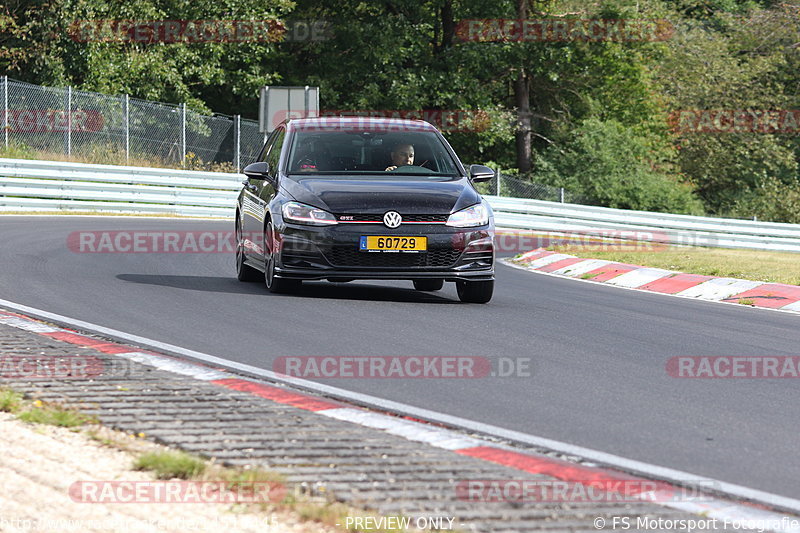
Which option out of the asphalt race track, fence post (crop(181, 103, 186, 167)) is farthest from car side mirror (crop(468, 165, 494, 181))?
fence post (crop(181, 103, 186, 167))

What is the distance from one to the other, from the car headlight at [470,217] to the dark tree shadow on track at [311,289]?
0.90m

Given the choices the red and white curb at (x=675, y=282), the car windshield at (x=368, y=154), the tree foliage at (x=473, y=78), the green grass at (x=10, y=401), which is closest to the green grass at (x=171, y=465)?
the green grass at (x=10, y=401)

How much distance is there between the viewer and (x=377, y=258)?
36.0ft

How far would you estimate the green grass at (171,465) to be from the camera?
4.88 m

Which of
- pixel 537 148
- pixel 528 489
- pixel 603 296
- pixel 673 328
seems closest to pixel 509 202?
pixel 537 148

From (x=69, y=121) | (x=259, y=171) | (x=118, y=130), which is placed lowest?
→ (x=259, y=171)

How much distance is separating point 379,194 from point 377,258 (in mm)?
575

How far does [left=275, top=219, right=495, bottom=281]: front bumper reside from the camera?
1096cm

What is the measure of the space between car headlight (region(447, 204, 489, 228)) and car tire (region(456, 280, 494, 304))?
60 cm

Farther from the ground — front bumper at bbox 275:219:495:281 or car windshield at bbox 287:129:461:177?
car windshield at bbox 287:129:461:177

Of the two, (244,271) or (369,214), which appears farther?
(244,271)

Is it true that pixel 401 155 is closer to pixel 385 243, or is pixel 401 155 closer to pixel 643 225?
pixel 385 243

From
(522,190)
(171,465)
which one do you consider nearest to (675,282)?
(171,465)

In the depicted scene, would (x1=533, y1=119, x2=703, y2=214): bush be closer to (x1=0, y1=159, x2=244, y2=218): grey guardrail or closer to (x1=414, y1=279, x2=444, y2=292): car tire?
(x1=0, y1=159, x2=244, y2=218): grey guardrail
